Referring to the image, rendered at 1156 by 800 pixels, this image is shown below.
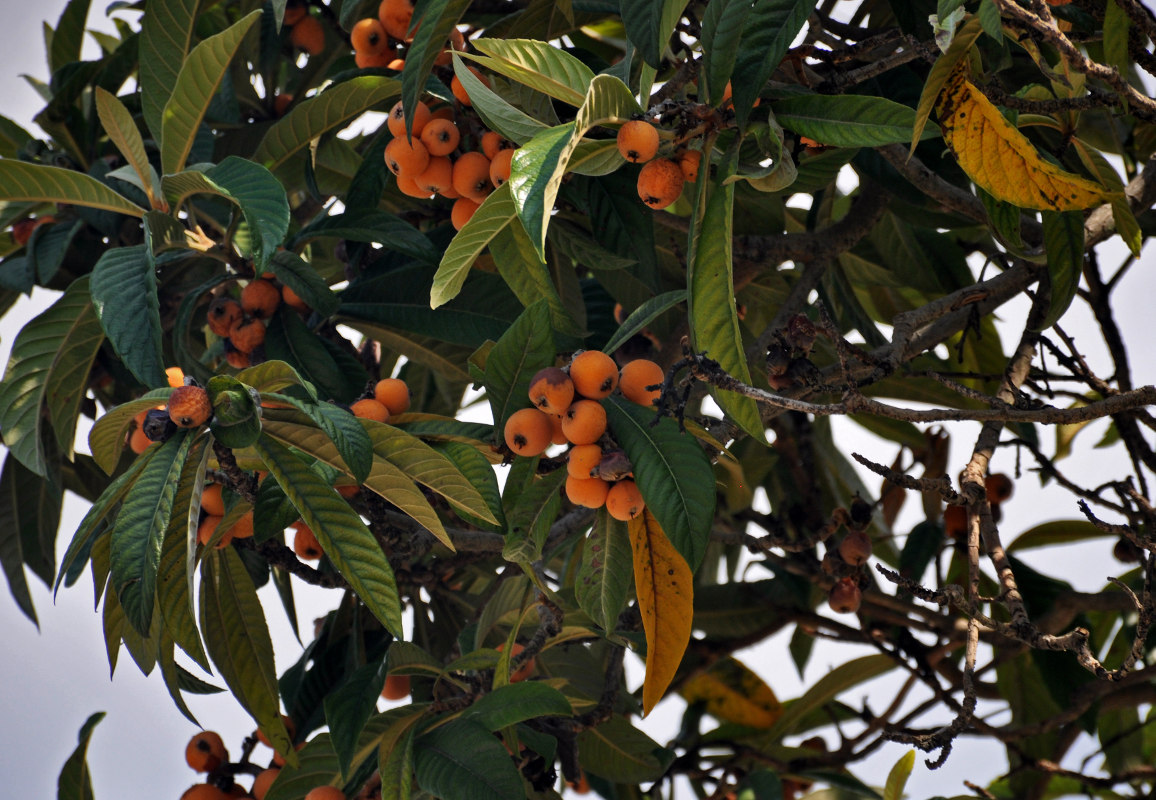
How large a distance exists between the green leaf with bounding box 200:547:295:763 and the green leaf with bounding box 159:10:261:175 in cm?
56

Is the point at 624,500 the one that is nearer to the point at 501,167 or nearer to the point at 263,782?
the point at 501,167

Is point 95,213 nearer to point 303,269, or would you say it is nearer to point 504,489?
point 303,269

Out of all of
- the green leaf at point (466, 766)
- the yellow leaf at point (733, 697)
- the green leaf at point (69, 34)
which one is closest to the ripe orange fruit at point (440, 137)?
the green leaf at point (466, 766)

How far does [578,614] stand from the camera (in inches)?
68.8

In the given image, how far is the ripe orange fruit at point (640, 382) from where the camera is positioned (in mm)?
1313

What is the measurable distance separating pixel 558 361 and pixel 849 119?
0.52m

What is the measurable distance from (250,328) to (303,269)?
0.60 ft

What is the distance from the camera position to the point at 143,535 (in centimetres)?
112

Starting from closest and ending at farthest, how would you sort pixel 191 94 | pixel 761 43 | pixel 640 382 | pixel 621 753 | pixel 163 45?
pixel 761 43, pixel 640 382, pixel 191 94, pixel 163 45, pixel 621 753

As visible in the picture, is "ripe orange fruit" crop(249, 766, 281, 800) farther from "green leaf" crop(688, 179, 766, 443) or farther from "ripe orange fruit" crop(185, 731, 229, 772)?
"green leaf" crop(688, 179, 766, 443)

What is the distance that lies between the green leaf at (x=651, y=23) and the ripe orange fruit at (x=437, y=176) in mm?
351

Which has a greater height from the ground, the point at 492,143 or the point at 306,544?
the point at 492,143

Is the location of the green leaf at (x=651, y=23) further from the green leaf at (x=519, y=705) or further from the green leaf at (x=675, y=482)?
the green leaf at (x=519, y=705)

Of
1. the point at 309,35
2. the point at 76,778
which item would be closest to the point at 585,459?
the point at 76,778
